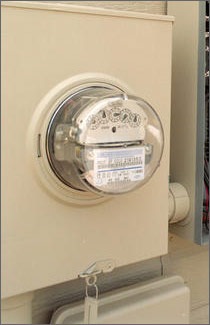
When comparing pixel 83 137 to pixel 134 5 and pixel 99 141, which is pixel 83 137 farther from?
pixel 134 5

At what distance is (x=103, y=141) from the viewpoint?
47 centimetres

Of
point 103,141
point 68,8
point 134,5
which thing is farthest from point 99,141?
point 134,5

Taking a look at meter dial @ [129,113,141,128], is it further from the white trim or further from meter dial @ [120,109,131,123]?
the white trim

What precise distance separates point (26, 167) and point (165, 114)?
223 millimetres

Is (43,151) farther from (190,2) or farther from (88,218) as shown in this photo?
(190,2)

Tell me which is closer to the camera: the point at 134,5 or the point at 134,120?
the point at 134,120

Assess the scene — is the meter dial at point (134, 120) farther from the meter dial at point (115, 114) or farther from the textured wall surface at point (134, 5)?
the textured wall surface at point (134, 5)

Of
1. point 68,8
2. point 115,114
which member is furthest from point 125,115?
point 68,8

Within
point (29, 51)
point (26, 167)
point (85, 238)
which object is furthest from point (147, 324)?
point (29, 51)

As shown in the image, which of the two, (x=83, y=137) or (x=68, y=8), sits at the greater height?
(x=68, y=8)

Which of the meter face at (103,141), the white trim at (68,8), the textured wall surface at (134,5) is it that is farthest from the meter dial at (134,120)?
the textured wall surface at (134,5)

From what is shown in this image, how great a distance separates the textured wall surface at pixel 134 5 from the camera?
2.12 ft

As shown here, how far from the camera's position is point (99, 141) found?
469mm

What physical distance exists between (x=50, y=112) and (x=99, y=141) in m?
0.08
